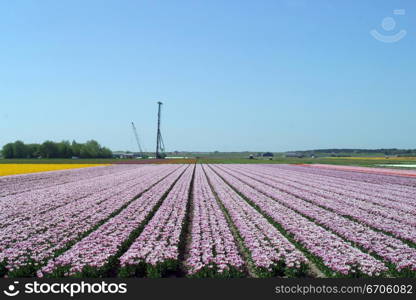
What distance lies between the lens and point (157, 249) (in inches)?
399

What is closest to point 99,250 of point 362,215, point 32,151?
point 362,215

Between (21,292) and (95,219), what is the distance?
7.65 meters

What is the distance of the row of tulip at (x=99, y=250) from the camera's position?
8.52 metres

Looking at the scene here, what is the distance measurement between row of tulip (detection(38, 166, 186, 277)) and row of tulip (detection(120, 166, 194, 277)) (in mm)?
421

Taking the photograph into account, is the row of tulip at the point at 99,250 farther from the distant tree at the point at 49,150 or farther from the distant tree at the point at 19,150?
the distant tree at the point at 19,150

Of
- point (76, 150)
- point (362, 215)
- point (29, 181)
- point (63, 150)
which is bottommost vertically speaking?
point (362, 215)

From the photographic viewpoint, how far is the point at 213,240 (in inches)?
449

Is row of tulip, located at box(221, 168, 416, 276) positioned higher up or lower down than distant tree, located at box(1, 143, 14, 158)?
lower down

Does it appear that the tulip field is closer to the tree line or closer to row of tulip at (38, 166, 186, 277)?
row of tulip at (38, 166, 186, 277)

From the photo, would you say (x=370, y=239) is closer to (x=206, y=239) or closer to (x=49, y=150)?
(x=206, y=239)

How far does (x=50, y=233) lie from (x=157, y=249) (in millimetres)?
4690
